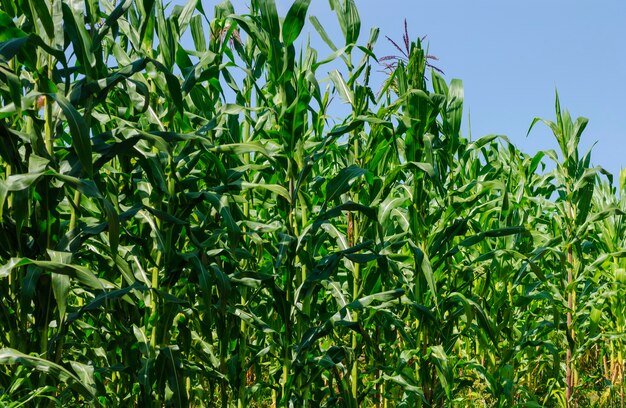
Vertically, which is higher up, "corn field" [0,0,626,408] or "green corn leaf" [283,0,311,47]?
"green corn leaf" [283,0,311,47]

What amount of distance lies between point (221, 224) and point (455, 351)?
9.48ft

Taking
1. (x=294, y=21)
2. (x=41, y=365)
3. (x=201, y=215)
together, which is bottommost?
(x=41, y=365)

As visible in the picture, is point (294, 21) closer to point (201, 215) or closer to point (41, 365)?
point (201, 215)

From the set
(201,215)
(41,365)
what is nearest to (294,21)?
(201,215)

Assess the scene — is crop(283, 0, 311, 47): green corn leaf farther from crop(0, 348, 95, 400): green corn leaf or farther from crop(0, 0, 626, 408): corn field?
crop(0, 348, 95, 400): green corn leaf

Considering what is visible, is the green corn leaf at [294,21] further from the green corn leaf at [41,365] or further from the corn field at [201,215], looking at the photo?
the green corn leaf at [41,365]

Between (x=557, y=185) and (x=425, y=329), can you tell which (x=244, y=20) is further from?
(x=557, y=185)

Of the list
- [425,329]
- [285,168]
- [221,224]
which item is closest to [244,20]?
[285,168]

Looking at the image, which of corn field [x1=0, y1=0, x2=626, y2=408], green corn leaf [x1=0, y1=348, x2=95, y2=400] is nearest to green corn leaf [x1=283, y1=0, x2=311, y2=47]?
corn field [x1=0, y1=0, x2=626, y2=408]

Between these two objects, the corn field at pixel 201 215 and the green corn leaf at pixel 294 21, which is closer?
the corn field at pixel 201 215

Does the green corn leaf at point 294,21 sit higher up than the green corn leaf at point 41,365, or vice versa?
the green corn leaf at point 294,21

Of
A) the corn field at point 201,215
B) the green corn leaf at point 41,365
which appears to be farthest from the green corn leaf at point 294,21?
the green corn leaf at point 41,365

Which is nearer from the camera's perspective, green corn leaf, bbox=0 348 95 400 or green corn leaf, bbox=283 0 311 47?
green corn leaf, bbox=0 348 95 400

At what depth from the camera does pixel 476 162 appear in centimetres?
522
